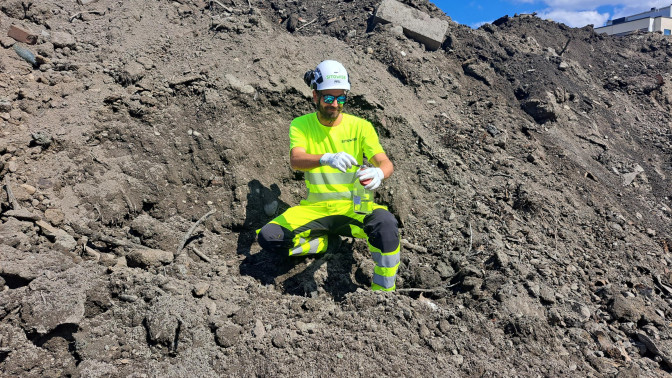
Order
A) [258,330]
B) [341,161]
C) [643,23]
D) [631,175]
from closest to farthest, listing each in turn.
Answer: [258,330] < [341,161] < [631,175] < [643,23]

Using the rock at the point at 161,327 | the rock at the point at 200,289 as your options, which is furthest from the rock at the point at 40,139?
the rock at the point at 161,327

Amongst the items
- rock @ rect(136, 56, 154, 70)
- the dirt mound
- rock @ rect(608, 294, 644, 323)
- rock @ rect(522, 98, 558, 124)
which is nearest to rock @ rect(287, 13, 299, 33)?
the dirt mound

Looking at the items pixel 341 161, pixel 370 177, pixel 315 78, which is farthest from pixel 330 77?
pixel 370 177

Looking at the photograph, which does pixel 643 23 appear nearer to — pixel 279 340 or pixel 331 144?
pixel 331 144

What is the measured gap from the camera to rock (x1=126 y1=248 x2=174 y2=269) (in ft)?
10.3

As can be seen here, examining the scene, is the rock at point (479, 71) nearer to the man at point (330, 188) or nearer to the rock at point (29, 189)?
the man at point (330, 188)

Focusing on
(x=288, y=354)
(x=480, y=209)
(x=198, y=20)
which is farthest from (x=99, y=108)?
(x=480, y=209)

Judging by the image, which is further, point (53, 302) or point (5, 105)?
point (5, 105)

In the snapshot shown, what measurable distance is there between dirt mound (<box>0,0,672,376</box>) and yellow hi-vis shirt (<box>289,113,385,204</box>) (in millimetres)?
774

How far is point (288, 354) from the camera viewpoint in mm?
2477

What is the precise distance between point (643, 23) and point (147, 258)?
2598cm

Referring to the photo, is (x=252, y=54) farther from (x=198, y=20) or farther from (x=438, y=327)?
(x=438, y=327)

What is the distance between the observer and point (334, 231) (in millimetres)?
3713

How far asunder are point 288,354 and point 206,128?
2.88 m
